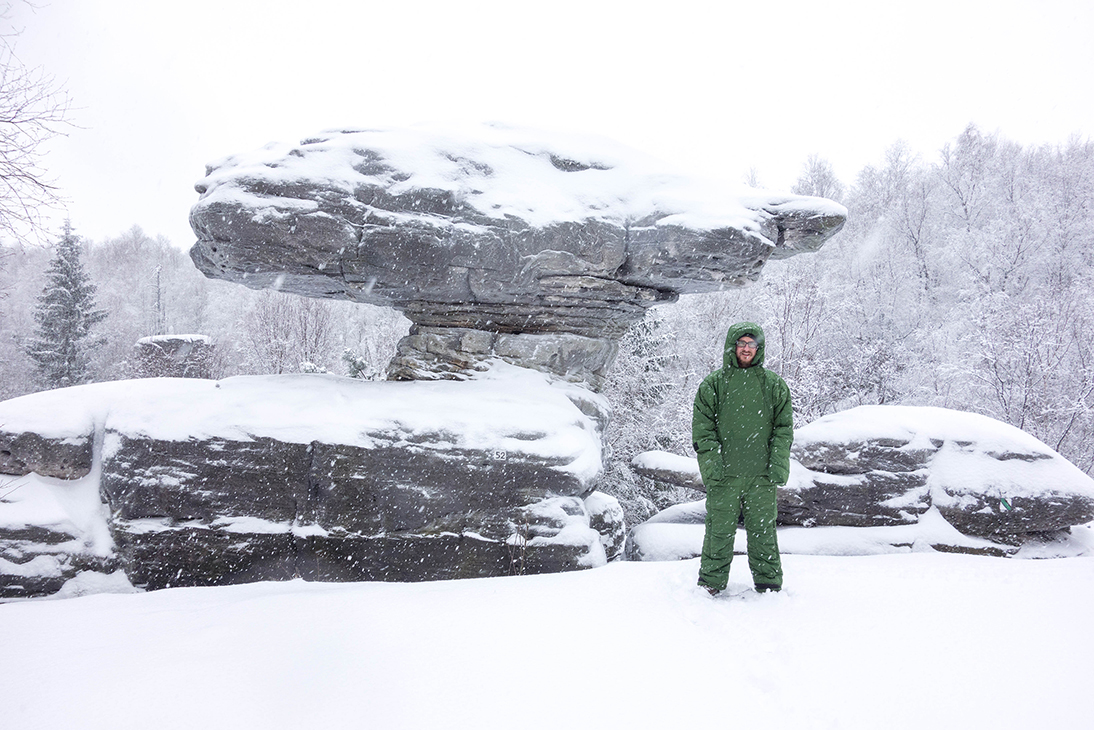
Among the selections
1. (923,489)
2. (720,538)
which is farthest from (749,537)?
(923,489)

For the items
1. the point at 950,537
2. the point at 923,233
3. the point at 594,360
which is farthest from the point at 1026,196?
the point at 594,360

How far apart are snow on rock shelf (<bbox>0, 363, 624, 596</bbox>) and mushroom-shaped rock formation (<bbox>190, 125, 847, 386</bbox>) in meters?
1.75

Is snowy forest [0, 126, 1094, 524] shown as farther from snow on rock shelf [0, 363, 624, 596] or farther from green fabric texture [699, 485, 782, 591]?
green fabric texture [699, 485, 782, 591]

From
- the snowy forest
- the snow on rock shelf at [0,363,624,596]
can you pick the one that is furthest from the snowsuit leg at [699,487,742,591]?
the snowy forest

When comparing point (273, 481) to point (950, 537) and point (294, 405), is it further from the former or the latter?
point (950, 537)

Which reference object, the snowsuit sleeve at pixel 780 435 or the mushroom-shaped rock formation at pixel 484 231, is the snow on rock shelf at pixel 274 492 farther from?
the snowsuit sleeve at pixel 780 435

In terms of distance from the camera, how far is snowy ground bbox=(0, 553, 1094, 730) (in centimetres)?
229

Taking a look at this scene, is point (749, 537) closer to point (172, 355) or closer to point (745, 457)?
point (745, 457)

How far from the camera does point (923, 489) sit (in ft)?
22.1

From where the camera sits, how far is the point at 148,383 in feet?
21.4

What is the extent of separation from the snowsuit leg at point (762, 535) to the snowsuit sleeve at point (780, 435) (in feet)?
0.52

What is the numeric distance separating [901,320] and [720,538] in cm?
2096

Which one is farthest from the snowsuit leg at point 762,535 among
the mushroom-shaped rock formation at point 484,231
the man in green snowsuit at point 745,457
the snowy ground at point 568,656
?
the mushroom-shaped rock formation at point 484,231

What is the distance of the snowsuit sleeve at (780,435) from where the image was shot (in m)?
3.87
